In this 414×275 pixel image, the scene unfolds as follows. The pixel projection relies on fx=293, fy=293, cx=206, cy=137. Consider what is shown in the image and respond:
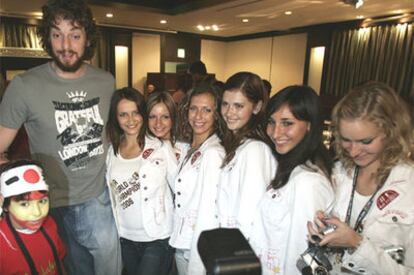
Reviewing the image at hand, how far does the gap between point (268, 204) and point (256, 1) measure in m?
3.89

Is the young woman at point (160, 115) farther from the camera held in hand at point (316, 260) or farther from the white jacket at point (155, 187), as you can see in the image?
the camera held in hand at point (316, 260)

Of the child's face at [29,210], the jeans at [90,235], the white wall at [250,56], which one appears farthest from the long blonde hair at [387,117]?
the white wall at [250,56]

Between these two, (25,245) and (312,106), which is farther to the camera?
(312,106)

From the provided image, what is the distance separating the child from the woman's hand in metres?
1.00

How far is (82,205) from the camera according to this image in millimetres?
1567

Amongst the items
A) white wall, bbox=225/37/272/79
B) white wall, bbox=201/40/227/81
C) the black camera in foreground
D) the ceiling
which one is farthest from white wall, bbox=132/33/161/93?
the black camera in foreground

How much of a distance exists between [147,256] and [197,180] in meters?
0.51

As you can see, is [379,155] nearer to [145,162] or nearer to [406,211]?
[406,211]

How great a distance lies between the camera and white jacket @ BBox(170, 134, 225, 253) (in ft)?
4.61

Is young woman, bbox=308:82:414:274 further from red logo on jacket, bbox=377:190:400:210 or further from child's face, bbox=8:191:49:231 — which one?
child's face, bbox=8:191:49:231

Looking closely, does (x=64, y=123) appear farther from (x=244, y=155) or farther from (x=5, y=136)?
(x=244, y=155)

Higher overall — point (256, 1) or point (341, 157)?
point (256, 1)

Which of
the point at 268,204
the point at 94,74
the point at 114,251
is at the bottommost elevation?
the point at 114,251

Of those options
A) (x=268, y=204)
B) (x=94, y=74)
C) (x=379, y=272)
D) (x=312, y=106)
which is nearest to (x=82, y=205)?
(x=94, y=74)
